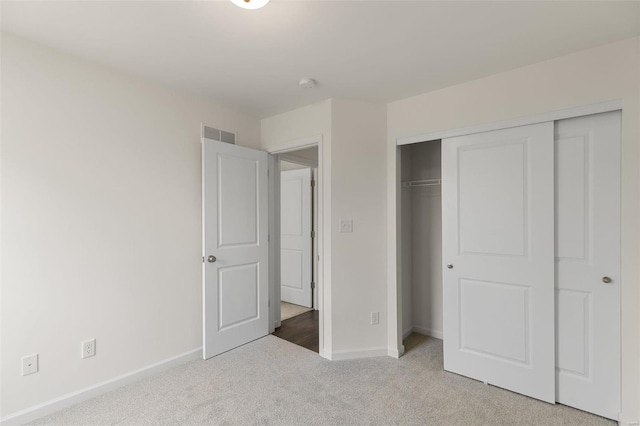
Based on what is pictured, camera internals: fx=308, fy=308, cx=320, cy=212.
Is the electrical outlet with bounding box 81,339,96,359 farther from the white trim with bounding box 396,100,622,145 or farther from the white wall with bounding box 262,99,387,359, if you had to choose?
the white trim with bounding box 396,100,622,145

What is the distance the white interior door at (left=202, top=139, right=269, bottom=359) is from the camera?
2730mm

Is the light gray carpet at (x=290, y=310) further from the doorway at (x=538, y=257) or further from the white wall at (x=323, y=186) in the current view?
the doorway at (x=538, y=257)

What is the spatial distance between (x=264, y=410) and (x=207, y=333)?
964 millimetres

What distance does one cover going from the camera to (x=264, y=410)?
6.59 feet

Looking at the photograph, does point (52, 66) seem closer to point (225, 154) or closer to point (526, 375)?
point (225, 154)

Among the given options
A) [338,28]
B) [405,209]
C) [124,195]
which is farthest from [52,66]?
[405,209]

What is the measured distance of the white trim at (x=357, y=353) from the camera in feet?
8.93

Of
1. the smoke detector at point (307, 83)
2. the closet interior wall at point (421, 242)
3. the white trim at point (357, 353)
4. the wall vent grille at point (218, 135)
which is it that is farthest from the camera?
the closet interior wall at point (421, 242)

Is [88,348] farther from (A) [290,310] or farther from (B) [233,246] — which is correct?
(A) [290,310]

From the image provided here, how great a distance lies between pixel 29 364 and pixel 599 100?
12.8 feet

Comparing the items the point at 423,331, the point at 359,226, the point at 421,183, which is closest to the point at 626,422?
the point at 423,331

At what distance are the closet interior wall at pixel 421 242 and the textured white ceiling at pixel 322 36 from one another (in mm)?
965

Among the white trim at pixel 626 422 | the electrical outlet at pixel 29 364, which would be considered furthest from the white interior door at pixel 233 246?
the white trim at pixel 626 422

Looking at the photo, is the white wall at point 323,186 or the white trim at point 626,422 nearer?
the white trim at point 626,422
